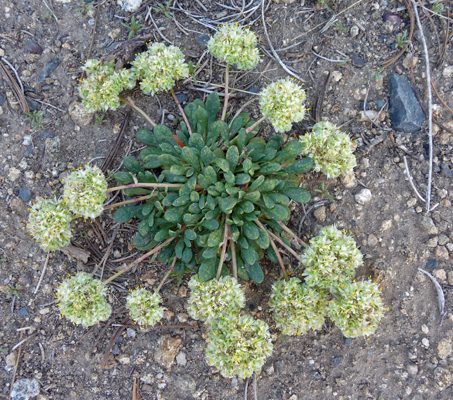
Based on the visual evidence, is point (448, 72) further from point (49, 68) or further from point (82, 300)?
point (49, 68)

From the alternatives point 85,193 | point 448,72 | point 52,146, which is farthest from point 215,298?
point 448,72

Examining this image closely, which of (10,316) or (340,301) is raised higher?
(340,301)

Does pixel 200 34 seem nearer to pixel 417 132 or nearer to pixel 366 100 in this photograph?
pixel 366 100

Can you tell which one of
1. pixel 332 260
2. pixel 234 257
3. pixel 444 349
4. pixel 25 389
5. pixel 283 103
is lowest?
pixel 25 389

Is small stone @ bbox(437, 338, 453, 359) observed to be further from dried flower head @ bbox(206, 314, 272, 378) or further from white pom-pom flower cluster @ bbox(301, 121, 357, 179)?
white pom-pom flower cluster @ bbox(301, 121, 357, 179)

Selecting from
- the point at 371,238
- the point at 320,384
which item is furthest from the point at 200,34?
the point at 320,384

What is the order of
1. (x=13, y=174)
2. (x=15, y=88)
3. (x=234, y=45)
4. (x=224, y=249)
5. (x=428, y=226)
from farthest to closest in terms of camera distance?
(x=15, y=88), (x=13, y=174), (x=428, y=226), (x=234, y=45), (x=224, y=249)
